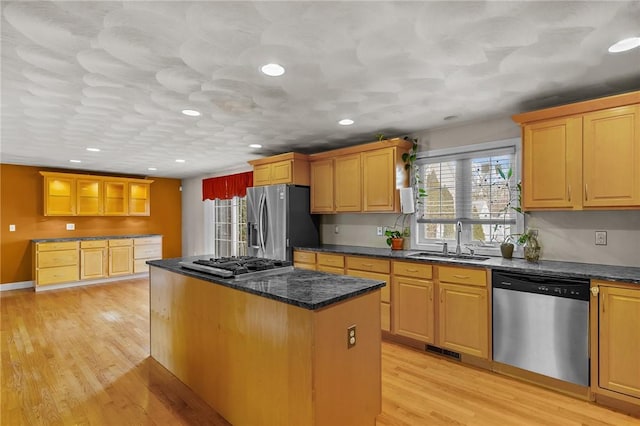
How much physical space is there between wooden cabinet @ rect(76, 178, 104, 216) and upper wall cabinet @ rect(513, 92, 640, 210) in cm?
743

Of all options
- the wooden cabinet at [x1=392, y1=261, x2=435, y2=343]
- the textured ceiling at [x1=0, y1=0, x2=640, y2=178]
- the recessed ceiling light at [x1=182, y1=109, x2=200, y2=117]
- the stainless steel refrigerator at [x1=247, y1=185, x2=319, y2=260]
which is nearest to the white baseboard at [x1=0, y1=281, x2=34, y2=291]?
the textured ceiling at [x1=0, y1=0, x2=640, y2=178]

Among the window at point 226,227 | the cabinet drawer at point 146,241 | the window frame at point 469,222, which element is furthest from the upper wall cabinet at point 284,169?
the cabinet drawer at point 146,241

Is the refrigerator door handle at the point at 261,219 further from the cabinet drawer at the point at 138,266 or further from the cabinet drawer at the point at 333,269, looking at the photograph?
the cabinet drawer at the point at 138,266

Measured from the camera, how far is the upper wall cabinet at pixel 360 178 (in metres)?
3.79

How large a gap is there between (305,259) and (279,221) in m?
0.64

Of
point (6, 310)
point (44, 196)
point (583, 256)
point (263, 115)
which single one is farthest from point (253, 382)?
point (44, 196)

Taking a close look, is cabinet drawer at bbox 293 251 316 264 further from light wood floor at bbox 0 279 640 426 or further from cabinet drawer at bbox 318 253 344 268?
light wood floor at bbox 0 279 640 426

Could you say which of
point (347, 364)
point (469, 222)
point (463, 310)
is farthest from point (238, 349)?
point (469, 222)

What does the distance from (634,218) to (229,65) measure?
11.1ft

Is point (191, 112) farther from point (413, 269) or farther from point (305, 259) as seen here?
point (413, 269)

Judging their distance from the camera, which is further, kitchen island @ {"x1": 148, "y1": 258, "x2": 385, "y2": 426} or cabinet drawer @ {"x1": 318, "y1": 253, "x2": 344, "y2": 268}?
cabinet drawer @ {"x1": 318, "y1": 253, "x2": 344, "y2": 268}

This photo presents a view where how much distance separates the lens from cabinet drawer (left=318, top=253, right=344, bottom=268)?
3922 mm

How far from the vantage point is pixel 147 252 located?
7.11 metres

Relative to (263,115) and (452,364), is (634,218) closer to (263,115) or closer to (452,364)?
(452,364)
